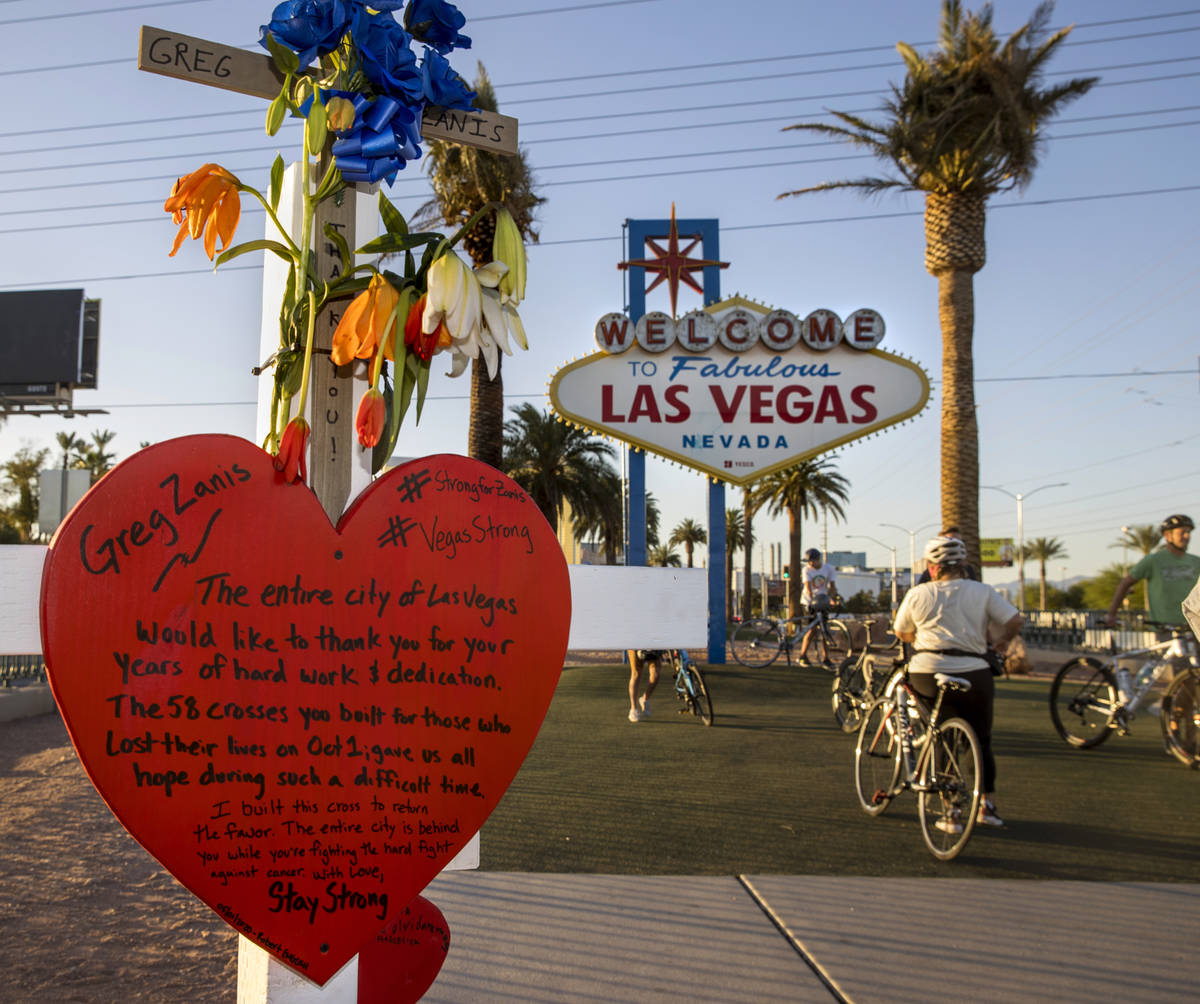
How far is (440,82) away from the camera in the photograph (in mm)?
1568

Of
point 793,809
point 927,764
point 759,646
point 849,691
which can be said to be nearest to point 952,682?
point 927,764

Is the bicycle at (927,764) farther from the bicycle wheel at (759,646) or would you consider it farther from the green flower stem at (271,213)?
the bicycle wheel at (759,646)

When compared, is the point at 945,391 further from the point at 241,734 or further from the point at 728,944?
the point at 241,734

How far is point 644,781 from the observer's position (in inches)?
261

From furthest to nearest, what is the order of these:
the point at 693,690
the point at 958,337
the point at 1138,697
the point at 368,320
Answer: the point at 958,337
the point at 693,690
the point at 1138,697
the point at 368,320

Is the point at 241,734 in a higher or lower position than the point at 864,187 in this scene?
lower

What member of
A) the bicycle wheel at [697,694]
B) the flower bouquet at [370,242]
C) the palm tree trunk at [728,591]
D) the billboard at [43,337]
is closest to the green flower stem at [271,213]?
the flower bouquet at [370,242]

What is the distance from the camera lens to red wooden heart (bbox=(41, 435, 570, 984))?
1.19m

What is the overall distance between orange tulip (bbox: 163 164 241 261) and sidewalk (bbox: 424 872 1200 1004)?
248 cm

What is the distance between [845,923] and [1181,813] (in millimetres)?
3454

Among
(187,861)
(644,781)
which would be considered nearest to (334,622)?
(187,861)

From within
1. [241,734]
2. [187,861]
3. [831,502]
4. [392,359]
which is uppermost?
[831,502]

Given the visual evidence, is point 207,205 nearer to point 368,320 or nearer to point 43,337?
point 368,320

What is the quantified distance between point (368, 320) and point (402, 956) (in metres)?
1.00
